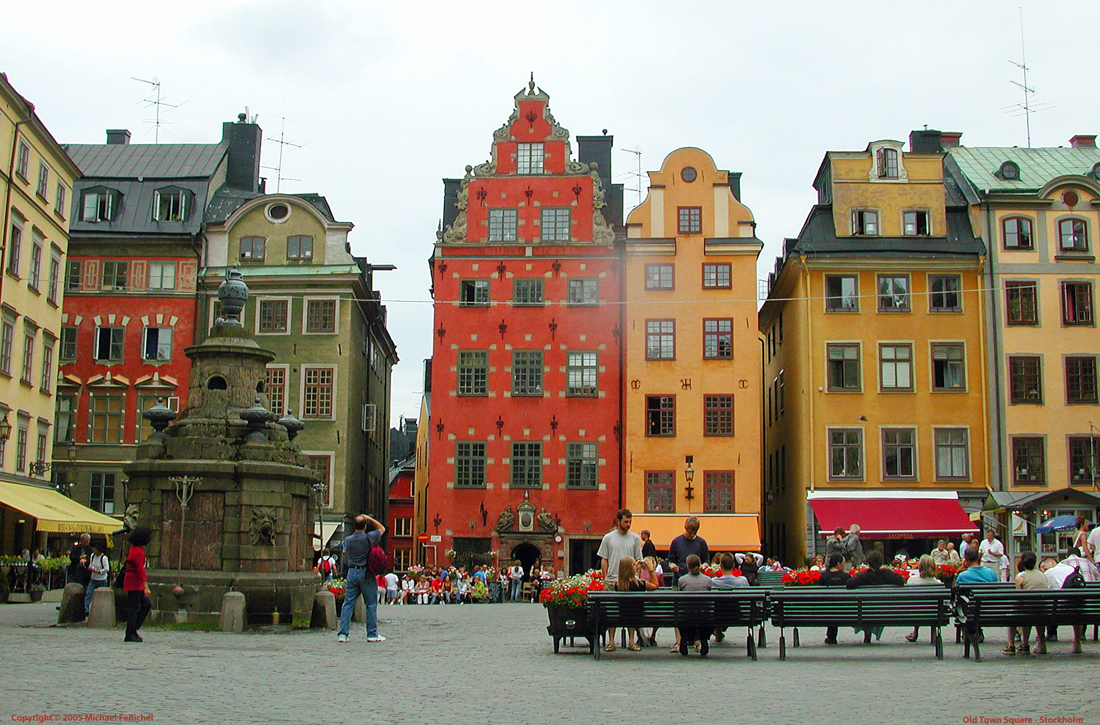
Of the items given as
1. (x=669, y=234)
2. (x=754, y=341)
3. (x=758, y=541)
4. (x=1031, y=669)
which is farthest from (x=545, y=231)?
(x=1031, y=669)

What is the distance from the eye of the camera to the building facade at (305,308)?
4722cm

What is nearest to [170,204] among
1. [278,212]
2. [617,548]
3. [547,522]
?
[278,212]

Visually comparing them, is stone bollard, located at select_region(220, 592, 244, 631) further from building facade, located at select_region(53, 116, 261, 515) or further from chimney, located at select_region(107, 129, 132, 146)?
chimney, located at select_region(107, 129, 132, 146)

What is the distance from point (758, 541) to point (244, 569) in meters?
26.2

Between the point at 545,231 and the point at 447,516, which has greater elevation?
the point at 545,231

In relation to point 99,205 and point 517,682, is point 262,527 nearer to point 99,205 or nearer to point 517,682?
point 517,682

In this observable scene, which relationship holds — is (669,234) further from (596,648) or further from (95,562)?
(596,648)

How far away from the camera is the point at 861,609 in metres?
15.7

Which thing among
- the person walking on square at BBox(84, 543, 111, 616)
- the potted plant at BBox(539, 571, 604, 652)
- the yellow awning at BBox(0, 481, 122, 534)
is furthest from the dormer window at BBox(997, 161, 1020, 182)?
the person walking on square at BBox(84, 543, 111, 616)

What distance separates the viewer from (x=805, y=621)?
15.7 m

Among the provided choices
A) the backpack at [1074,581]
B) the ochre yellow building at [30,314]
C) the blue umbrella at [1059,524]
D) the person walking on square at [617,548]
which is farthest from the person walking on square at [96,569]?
the blue umbrella at [1059,524]

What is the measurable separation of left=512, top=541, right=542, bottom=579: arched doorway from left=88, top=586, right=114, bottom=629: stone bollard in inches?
1029

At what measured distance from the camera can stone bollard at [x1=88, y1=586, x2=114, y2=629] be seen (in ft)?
66.9

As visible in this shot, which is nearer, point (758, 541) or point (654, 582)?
point (654, 582)
